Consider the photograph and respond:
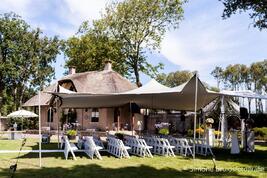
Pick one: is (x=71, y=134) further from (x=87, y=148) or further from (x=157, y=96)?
(x=87, y=148)

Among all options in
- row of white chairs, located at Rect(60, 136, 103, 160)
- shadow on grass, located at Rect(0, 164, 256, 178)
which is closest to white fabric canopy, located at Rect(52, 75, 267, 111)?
row of white chairs, located at Rect(60, 136, 103, 160)

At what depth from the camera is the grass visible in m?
9.09

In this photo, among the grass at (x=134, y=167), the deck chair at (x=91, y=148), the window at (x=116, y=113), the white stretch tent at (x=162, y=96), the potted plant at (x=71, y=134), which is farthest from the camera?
the window at (x=116, y=113)

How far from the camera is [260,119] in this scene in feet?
95.7

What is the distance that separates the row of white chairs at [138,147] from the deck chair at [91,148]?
1.57m

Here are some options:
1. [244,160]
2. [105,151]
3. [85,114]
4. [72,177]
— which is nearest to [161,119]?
[85,114]

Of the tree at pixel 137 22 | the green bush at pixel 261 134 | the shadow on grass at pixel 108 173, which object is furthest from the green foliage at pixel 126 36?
the shadow on grass at pixel 108 173

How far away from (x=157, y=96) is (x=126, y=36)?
2196cm

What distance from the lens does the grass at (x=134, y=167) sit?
909 centimetres

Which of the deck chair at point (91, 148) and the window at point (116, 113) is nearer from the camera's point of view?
the deck chair at point (91, 148)

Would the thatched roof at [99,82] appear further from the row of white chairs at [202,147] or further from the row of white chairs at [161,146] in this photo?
the row of white chairs at [202,147]

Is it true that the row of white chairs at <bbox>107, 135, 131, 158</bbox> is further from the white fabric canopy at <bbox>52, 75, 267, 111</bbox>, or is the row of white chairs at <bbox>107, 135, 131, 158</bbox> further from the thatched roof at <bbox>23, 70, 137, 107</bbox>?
the thatched roof at <bbox>23, 70, 137, 107</bbox>

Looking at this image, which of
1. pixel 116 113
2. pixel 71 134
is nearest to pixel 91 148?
pixel 71 134

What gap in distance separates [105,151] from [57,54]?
31.1 m
